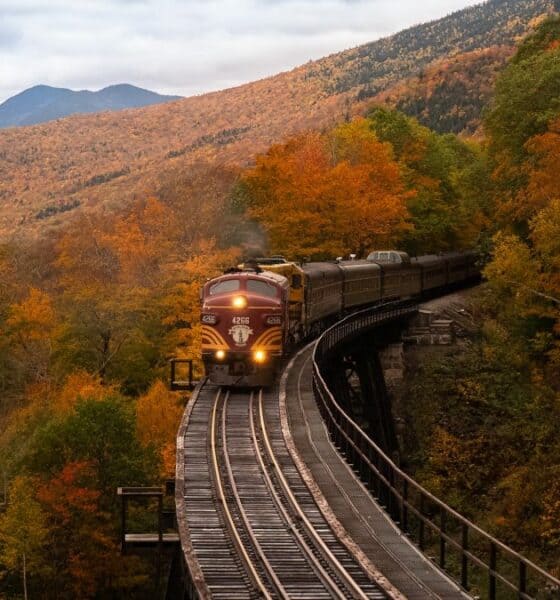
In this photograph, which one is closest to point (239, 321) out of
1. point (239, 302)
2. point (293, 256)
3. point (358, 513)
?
point (239, 302)

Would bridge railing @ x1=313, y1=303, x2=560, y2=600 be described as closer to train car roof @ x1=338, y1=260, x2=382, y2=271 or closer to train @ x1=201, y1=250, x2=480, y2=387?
train @ x1=201, y1=250, x2=480, y2=387

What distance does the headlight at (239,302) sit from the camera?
32.4m

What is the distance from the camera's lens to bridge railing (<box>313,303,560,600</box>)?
58.0 feet

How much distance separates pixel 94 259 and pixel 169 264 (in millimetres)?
30287

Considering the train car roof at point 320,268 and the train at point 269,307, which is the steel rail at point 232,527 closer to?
the train at point 269,307

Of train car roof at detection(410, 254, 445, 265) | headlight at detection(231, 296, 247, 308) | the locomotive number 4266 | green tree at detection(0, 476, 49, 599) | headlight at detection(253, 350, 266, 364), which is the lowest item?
green tree at detection(0, 476, 49, 599)

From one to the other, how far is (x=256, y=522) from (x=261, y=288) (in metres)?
13.3

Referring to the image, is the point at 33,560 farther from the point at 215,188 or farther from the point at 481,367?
the point at 215,188

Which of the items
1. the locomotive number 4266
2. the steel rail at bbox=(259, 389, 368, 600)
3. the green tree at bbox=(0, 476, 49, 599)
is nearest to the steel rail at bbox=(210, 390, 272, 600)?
the steel rail at bbox=(259, 389, 368, 600)

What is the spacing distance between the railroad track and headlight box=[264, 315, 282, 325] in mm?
3872

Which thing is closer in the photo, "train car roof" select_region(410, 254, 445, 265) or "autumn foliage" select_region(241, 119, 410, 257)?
"autumn foliage" select_region(241, 119, 410, 257)

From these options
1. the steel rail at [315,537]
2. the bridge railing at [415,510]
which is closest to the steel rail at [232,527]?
the steel rail at [315,537]

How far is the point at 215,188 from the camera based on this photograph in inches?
2918

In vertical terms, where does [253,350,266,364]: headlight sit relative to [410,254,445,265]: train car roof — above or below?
below
